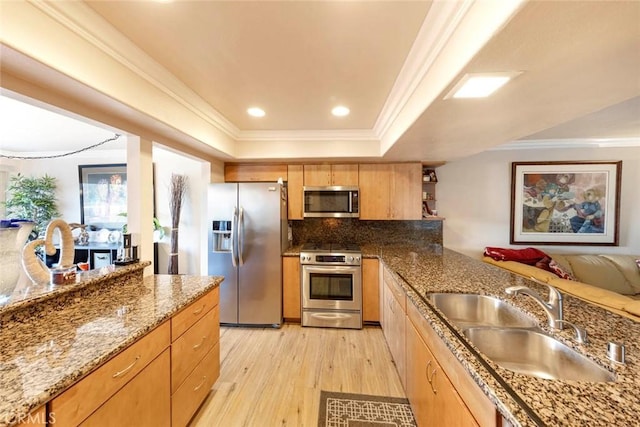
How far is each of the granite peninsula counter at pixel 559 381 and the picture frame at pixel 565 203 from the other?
2238 millimetres

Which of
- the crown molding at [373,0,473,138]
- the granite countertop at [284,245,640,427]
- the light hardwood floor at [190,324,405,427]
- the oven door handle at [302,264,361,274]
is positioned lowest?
the light hardwood floor at [190,324,405,427]

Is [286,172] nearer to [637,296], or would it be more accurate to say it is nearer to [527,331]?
[527,331]

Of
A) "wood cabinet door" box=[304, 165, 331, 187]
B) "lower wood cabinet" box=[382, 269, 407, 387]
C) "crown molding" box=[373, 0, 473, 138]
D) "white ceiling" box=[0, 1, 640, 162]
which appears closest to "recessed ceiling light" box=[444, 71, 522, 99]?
"white ceiling" box=[0, 1, 640, 162]

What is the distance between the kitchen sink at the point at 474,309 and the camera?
5.11ft

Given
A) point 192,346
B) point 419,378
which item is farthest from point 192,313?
point 419,378

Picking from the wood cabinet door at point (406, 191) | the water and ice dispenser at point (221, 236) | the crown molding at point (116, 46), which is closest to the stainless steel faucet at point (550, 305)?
the wood cabinet door at point (406, 191)

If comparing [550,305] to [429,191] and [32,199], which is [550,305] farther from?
[32,199]

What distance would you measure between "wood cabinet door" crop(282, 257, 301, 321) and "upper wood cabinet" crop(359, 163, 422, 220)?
3.72 ft

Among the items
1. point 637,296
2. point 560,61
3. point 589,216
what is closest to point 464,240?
→ point 589,216

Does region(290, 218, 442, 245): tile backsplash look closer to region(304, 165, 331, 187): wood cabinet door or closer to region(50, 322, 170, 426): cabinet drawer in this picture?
region(304, 165, 331, 187): wood cabinet door

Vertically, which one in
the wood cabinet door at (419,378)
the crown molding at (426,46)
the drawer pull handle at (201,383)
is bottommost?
the drawer pull handle at (201,383)

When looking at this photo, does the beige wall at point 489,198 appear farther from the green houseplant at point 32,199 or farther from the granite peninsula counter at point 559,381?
the green houseplant at point 32,199

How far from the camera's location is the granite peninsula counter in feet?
2.21

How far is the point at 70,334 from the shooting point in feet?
3.59
